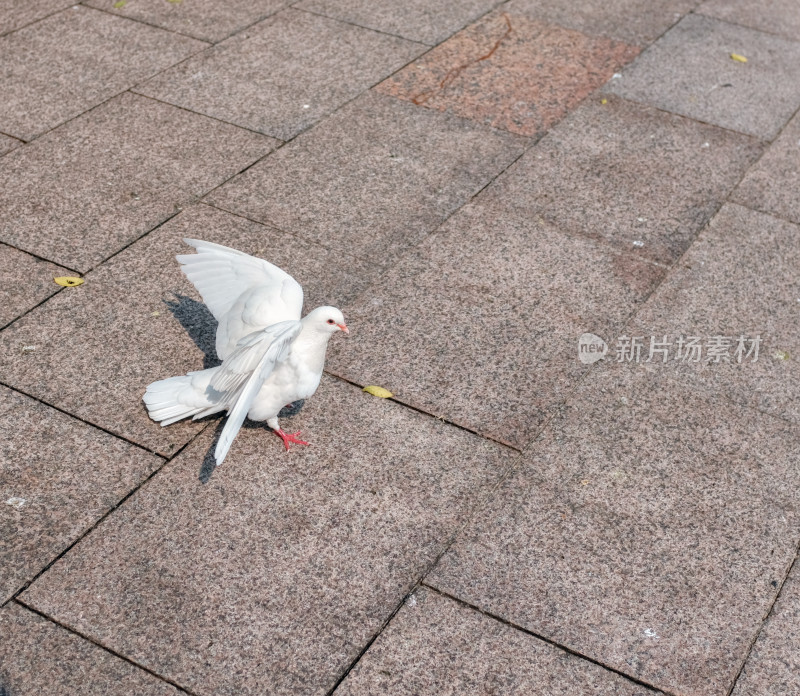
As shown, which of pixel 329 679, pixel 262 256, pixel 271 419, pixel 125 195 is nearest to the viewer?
pixel 329 679

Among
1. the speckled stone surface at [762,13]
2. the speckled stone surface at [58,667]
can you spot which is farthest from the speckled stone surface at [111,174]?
the speckled stone surface at [762,13]

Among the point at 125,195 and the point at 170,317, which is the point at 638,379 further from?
the point at 125,195

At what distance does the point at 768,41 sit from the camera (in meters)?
9.81

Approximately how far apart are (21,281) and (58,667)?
2.83 metres

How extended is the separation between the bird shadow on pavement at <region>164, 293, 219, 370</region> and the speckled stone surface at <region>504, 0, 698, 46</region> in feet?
18.2

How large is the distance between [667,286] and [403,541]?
2.87m

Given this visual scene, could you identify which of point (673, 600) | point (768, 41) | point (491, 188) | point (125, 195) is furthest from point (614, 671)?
point (768, 41)

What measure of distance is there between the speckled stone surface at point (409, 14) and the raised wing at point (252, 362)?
540cm

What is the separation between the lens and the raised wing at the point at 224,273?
5184mm

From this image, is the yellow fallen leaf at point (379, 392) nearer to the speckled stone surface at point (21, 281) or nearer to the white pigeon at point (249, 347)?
the white pigeon at point (249, 347)

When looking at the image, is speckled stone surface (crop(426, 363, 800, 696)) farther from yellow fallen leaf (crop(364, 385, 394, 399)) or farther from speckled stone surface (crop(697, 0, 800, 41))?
speckled stone surface (crop(697, 0, 800, 41))

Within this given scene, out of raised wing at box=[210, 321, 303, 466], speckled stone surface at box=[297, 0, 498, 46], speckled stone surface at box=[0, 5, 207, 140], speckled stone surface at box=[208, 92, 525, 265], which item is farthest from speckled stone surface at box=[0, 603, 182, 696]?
speckled stone surface at box=[297, 0, 498, 46]

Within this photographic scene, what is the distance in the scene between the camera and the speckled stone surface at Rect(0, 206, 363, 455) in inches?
206

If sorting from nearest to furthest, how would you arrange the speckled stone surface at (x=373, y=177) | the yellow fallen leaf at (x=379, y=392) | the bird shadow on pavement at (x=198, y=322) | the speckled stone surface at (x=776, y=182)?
the yellow fallen leaf at (x=379, y=392)
the bird shadow on pavement at (x=198, y=322)
the speckled stone surface at (x=373, y=177)
the speckled stone surface at (x=776, y=182)
